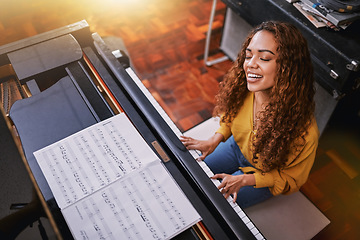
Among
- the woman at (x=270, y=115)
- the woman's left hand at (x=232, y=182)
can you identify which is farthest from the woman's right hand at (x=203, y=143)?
the woman's left hand at (x=232, y=182)

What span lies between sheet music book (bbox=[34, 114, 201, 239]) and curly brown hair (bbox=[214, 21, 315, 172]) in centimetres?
51

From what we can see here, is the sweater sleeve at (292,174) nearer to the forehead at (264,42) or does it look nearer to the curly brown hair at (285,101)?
the curly brown hair at (285,101)

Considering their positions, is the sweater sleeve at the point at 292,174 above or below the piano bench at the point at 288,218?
above

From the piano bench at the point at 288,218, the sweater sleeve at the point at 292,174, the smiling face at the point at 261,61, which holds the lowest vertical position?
the piano bench at the point at 288,218

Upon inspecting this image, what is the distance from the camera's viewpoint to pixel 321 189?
2328mm

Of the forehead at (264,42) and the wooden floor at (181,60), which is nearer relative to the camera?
the forehead at (264,42)

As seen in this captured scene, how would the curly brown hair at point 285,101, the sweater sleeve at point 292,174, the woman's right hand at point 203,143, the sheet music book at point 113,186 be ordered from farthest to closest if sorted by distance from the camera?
the woman's right hand at point 203,143 → the sweater sleeve at point 292,174 → the curly brown hair at point 285,101 → the sheet music book at point 113,186

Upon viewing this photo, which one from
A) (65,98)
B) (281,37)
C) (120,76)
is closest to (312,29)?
(281,37)

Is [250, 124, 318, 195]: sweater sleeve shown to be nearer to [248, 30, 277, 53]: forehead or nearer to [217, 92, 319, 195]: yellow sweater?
[217, 92, 319, 195]: yellow sweater

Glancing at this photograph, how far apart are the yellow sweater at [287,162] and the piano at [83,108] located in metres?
0.26

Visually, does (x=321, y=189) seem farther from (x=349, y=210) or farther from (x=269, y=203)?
(x=269, y=203)

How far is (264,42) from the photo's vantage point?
4.35 ft

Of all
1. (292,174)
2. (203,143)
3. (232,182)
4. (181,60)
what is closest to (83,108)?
(203,143)

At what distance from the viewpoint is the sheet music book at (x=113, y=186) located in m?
1.07
